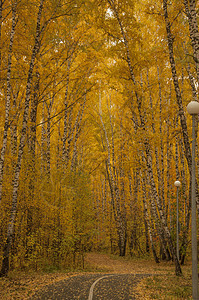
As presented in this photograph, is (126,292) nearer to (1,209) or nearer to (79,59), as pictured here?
(1,209)

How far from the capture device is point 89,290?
702 cm

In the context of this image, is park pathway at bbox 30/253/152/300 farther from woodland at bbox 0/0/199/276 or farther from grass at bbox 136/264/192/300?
woodland at bbox 0/0/199/276

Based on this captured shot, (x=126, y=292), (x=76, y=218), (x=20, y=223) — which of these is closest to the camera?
(x=126, y=292)

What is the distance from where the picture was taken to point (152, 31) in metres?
14.3

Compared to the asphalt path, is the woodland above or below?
above

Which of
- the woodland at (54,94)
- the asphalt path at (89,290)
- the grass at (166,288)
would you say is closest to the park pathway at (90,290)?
the asphalt path at (89,290)

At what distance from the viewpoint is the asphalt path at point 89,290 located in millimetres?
6371

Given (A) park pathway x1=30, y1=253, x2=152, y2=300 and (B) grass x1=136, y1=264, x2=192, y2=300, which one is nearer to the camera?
(A) park pathway x1=30, y1=253, x2=152, y2=300

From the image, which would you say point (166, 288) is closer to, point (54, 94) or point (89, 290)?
point (89, 290)

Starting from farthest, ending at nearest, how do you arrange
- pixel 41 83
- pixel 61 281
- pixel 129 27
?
1. pixel 129 27
2. pixel 41 83
3. pixel 61 281

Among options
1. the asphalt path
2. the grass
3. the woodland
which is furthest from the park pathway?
the woodland

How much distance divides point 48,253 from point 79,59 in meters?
10.6

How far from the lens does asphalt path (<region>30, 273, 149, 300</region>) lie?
20.9 ft

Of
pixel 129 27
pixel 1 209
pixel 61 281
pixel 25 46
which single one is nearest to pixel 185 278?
pixel 61 281
